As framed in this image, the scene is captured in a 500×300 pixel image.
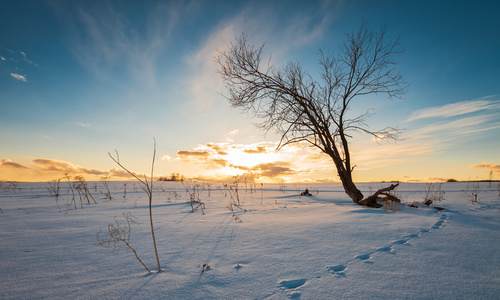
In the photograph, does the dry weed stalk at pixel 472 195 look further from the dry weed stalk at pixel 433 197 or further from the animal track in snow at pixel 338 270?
the animal track in snow at pixel 338 270

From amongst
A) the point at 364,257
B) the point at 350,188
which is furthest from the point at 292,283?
the point at 350,188

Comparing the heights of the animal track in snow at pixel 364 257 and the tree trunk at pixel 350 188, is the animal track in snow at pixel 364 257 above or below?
below

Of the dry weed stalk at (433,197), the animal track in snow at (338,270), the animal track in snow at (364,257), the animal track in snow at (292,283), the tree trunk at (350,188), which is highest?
the tree trunk at (350,188)

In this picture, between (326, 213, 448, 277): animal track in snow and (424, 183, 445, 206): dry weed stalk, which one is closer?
(326, 213, 448, 277): animal track in snow

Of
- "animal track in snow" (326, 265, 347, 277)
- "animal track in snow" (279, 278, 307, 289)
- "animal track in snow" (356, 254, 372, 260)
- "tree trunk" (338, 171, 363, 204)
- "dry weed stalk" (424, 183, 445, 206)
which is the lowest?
"animal track in snow" (279, 278, 307, 289)

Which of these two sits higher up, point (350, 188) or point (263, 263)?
point (350, 188)

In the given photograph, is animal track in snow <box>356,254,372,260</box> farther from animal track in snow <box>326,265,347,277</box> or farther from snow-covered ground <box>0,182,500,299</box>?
animal track in snow <box>326,265,347,277</box>

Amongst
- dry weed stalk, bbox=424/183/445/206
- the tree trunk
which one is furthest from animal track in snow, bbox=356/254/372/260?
dry weed stalk, bbox=424/183/445/206

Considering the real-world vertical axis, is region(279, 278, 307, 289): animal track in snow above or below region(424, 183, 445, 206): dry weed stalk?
below

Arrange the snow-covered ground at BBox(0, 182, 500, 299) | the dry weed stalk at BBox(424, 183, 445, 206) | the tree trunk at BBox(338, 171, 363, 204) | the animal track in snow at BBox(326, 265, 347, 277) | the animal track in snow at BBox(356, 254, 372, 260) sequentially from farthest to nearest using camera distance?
1. the tree trunk at BBox(338, 171, 363, 204)
2. the dry weed stalk at BBox(424, 183, 445, 206)
3. the animal track in snow at BBox(356, 254, 372, 260)
4. the animal track in snow at BBox(326, 265, 347, 277)
5. the snow-covered ground at BBox(0, 182, 500, 299)

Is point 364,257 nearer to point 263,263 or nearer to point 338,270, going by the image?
point 338,270

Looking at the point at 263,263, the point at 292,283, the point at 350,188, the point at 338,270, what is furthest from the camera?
the point at 350,188

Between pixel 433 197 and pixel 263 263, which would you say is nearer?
pixel 263 263

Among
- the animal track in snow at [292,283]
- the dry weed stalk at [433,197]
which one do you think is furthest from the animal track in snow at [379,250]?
the dry weed stalk at [433,197]
